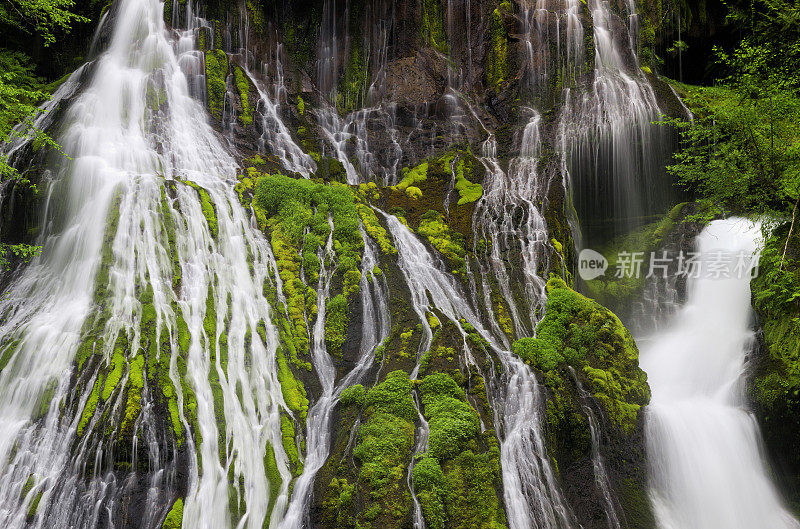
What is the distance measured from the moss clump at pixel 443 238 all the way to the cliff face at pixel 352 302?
0.06 metres

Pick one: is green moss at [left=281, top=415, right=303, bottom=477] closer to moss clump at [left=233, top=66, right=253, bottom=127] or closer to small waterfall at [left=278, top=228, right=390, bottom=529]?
small waterfall at [left=278, top=228, right=390, bottom=529]

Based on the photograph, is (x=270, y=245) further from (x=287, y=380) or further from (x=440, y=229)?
(x=440, y=229)

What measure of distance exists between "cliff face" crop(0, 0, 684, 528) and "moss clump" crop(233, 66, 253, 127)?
9 cm

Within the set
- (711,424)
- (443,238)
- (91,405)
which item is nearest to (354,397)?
(91,405)

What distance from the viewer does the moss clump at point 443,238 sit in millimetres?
12516

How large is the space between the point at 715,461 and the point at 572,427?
11.2 feet

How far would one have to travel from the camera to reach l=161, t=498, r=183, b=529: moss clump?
23.2 ft

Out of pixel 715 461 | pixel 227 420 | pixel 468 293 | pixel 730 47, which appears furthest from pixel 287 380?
pixel 730 47

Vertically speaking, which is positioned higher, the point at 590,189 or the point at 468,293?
the point at 590,189

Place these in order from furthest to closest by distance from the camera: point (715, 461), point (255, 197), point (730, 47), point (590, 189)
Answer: point (730, 47), point (590, 189), point (255, 197), point (715, 461)

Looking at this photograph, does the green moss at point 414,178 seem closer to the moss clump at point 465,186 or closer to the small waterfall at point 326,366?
the moss clump at point 465,186

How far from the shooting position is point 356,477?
767cm

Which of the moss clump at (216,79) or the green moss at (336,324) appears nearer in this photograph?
the green moss at (336,324)

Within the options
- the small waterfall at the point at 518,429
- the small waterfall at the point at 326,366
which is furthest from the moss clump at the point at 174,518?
the small waterfall at the point at 518,429
